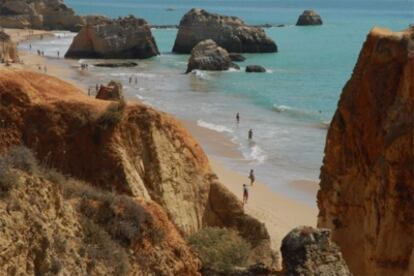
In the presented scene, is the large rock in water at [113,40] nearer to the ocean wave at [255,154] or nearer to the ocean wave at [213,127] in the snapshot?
the ocean wave at [213,127]

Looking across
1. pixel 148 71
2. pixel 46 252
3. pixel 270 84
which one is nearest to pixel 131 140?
pixel 46 252

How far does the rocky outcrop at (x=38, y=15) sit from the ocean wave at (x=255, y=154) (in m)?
85.4

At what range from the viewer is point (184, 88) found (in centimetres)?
6712

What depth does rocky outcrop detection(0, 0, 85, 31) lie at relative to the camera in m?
120

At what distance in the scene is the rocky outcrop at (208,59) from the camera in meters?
78.3

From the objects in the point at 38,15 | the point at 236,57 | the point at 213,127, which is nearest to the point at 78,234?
the point at 213,127

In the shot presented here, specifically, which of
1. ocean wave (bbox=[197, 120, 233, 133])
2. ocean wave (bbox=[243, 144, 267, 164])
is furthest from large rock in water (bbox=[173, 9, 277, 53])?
ocean wave (bbox=[243, 144, 267, 164])

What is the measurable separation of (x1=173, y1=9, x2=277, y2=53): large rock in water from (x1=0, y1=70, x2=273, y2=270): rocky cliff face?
7835 centimetres

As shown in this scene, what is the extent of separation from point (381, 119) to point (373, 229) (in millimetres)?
2467

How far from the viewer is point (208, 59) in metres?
79.1

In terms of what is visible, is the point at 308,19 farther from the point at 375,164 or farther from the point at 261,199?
the point at 375,164

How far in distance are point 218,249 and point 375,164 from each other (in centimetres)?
414

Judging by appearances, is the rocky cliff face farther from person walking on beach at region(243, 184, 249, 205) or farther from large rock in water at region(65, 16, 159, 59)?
large rock in water at region(65, 16, 159, 59)

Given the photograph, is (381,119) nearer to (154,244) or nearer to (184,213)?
(184,213)
